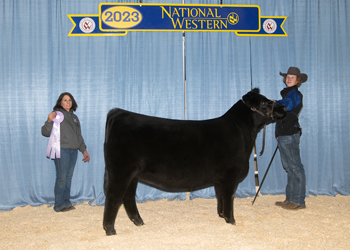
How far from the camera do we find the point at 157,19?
13.9 feet

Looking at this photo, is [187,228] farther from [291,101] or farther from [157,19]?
[157,19]

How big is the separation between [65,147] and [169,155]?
1.77m

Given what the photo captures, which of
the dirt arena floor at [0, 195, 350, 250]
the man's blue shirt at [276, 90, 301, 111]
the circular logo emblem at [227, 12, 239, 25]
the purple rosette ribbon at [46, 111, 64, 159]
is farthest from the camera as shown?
the circular logo emblem at [227, 12, 239, 25]

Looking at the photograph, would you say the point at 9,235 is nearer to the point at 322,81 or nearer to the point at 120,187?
the point at 120,187

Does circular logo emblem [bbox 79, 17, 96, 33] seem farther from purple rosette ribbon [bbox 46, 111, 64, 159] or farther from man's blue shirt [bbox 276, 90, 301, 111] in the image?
man's blue shirt [bbox 276, 90, 301, 111]

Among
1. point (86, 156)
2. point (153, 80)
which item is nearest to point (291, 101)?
point (153, 80)

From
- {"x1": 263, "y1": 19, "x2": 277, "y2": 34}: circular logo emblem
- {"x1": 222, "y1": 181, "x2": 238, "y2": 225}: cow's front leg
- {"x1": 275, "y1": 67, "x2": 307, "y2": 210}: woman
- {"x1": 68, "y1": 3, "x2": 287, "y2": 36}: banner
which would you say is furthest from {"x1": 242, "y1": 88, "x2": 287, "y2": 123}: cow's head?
{"x1": 263, "y1": 19, "x2": 277, "y2": 34}: circular logo emblem

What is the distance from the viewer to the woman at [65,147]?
3707 millimetres

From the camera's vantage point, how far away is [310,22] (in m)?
4.50

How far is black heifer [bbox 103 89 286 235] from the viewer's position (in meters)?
2.66

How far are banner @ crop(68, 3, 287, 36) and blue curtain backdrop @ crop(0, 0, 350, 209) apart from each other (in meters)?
0.11

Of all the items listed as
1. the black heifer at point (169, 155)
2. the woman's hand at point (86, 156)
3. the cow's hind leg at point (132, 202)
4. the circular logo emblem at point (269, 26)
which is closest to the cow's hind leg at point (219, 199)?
the black heifer at point (169, 155)

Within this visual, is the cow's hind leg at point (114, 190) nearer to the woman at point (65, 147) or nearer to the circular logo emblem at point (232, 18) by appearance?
the woman at point (65, 147)

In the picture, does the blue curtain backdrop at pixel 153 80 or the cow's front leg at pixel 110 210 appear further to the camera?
the blue curtain backdrop at pixel 153 80
